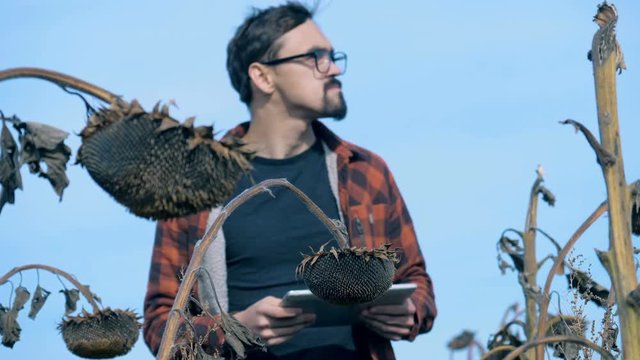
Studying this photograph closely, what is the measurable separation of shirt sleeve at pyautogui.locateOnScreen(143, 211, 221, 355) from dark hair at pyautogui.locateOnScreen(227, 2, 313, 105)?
90 centimetres

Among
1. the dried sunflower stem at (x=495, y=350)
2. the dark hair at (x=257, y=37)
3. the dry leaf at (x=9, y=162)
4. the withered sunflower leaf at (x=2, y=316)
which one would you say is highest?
the dark hair at (x=257, y=37)

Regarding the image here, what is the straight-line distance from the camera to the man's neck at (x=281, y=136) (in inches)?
251

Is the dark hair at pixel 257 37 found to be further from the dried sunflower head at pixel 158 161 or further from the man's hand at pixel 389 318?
the dried sunflower head at pixel 158 161

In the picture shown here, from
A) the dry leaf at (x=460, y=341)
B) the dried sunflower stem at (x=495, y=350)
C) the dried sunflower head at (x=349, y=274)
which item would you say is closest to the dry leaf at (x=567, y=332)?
the dried sunflower stem at (x=495, y=350)

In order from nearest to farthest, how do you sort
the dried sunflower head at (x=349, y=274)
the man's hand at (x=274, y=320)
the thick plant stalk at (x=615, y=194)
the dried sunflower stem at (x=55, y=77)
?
1. the dried sunflower stem at (x=55, y=77)
2. the thick plant stalk at (x=615, y=194)
3. the dried sunflower head at (x=349, y=274)
4. the man's hand at (x=274, y=320)

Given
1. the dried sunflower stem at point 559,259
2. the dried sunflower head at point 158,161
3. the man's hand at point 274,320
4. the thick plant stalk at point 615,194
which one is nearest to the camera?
the dried sunflower head at point 158,161

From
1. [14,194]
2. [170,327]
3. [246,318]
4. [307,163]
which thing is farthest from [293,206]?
[14,194]

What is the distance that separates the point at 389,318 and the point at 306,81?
4.78 feet

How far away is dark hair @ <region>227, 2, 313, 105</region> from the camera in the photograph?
Answer: 6684 mm

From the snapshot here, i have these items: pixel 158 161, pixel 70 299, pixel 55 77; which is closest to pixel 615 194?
pixel 158 161

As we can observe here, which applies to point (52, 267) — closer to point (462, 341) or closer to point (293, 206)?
point (293, 206)

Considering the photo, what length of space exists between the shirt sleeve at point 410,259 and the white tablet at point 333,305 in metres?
0.34

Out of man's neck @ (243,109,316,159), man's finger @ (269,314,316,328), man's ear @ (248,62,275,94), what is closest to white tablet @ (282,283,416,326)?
man's finger @ (269,314,316,328)

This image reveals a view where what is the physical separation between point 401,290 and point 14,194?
6.23ft
